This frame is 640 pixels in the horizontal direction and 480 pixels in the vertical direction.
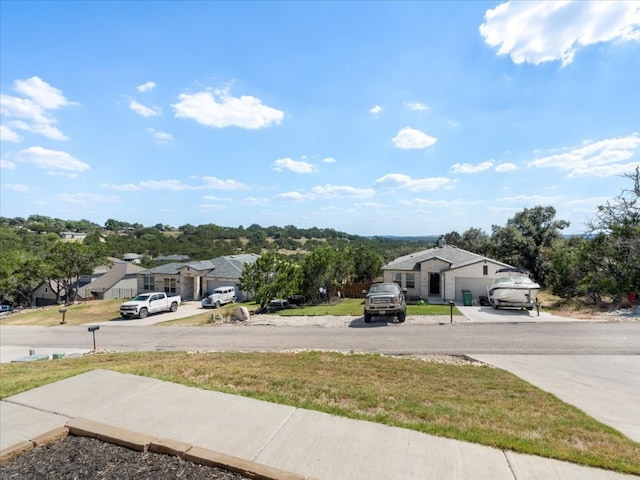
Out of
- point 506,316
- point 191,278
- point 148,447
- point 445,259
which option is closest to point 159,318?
point 191,278

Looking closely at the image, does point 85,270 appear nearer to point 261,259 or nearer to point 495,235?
point 261,259

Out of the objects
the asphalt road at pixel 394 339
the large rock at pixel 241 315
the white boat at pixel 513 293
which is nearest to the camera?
the asphalt road at pixel 394 339

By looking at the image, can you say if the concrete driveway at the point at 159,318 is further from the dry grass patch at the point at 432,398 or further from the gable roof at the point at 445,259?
the gable roof at the point at 445,259

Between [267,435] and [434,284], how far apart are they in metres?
24.4

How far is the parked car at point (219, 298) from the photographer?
99.9 feet

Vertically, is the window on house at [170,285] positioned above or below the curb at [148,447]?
below

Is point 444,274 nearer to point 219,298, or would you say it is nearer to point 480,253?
point 219,298

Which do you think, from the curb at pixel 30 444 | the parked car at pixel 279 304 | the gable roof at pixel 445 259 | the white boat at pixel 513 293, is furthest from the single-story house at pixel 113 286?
the curb at pixel 30 444

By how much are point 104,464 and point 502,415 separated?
17.7 feet

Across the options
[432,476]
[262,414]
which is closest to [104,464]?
[262,414]

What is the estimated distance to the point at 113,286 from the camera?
46094mm

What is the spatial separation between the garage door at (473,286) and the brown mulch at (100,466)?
935 inches

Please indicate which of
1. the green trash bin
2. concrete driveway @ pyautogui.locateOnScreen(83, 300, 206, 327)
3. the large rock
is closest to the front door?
the green trash bin

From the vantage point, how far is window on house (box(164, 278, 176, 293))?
36.8 m
